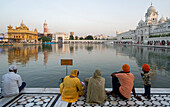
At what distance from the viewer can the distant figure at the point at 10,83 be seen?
387 centimetres

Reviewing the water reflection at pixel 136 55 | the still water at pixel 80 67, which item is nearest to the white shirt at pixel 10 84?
the still water at pixel 80 67

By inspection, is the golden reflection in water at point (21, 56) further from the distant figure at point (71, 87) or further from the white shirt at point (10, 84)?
the distant figure at point (71, 87)

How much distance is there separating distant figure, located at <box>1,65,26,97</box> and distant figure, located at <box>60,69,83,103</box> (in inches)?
66.0

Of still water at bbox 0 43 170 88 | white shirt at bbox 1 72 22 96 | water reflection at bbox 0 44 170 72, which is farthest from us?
water reflection at bbox 0 44 170 72

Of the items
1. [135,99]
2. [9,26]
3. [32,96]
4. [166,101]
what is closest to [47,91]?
[32,96]

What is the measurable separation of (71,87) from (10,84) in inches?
81.0

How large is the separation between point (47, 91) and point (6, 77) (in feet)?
5.11

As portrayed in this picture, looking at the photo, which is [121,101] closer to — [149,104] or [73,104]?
[149,104]

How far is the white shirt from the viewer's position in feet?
12.7

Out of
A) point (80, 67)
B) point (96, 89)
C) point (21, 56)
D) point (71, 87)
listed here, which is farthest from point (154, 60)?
point (21, 56)

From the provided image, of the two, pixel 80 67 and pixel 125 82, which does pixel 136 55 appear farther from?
pixel 125 82

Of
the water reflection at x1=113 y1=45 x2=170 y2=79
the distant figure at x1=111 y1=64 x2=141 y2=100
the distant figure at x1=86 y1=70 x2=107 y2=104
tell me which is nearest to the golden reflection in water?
the distant figure at x1=86 y1=70 x2=107 y2=104

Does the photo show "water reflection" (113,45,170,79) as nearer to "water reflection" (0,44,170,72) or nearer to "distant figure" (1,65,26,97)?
"water reflection" (0,44,170,72)

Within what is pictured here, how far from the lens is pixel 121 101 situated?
4012 mm
